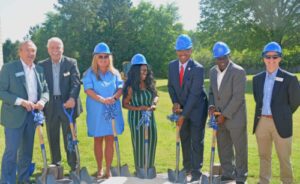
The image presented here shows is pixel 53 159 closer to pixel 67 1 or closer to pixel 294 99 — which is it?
pixel 294 99

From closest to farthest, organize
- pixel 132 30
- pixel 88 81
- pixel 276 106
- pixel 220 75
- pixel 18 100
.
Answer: pixel 276 106
pixel 18 100
pixel 220 75
pixel 88 81
pixel 132 30

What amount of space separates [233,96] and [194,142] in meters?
0.90

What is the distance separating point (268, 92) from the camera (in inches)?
209

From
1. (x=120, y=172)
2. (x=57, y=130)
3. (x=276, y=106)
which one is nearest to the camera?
(x=276, y=106)

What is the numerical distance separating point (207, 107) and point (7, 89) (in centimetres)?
280

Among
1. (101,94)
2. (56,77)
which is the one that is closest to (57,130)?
(56,77)

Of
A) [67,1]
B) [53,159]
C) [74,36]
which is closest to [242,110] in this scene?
[53,159]

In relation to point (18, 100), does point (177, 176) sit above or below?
below

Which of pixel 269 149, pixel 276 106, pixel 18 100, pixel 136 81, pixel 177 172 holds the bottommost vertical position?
pixel 177 172

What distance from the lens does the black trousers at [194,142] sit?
230 inches

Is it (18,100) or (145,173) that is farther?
(145,173)

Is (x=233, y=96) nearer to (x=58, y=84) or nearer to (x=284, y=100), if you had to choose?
(x=284, y=100)

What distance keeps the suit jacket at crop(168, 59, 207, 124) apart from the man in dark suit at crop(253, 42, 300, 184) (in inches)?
30.6

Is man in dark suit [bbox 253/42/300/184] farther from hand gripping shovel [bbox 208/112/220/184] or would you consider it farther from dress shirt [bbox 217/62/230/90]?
hand gripping shovel [bbox 208/112/220/184]
